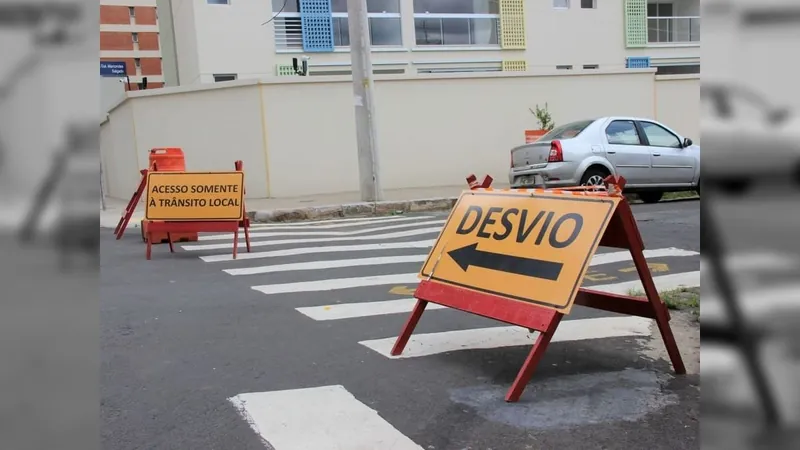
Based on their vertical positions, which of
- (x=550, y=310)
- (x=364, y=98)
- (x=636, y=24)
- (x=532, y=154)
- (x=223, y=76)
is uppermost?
(x=636, y=24)

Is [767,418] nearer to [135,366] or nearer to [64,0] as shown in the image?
[64,0]

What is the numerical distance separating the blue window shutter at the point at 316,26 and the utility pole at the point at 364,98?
12.1 meters

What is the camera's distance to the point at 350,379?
4031 millimetres

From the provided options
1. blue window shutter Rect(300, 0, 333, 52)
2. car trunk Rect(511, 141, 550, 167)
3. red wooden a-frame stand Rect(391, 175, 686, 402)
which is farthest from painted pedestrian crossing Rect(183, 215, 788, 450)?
blue window shutter Rect(300, 0, 333, 52)

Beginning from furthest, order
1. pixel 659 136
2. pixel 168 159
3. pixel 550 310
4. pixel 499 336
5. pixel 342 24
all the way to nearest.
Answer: pixel 342 24 < pixel 659 136 < pixel 168 159 < pixel 499 336 < pixel 550 310

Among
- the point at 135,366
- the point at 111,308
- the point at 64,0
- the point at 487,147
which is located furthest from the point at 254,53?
the point at 64,0

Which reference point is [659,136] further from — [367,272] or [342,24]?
[342,24]

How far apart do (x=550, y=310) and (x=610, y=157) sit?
30.4 feet

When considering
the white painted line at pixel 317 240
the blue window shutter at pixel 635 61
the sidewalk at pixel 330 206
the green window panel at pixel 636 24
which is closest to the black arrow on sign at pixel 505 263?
the white painted line at pixel 317 240

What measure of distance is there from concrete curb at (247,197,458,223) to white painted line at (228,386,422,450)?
937 cm

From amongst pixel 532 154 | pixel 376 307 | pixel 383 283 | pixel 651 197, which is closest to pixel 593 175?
pixel 532 154

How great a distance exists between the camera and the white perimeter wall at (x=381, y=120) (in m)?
15.9

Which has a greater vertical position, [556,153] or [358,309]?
[556,153]

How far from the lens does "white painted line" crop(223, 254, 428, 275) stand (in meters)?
7.63
